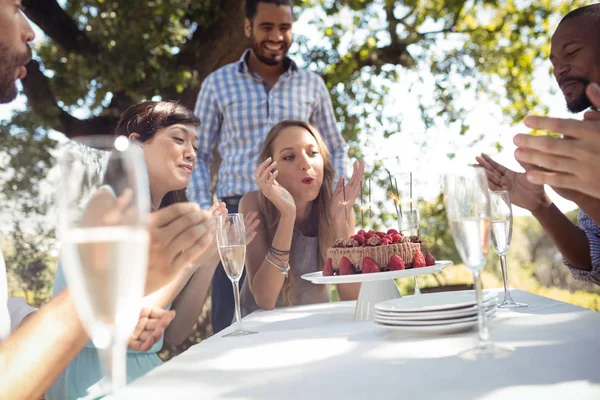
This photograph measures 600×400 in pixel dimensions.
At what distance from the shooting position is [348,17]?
22.6 feet

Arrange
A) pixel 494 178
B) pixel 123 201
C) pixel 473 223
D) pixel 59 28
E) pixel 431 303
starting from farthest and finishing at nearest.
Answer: pixel 59 28, pixel 494 178, pixel 431 303, pixel 473 223, pixel 123 201

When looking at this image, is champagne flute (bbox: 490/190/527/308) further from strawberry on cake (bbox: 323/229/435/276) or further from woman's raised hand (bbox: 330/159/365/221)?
woman's raised hand (bbox: 330/159/365/221)

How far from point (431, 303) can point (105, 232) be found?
0.96 metres

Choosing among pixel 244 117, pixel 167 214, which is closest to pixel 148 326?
pixel 167 214

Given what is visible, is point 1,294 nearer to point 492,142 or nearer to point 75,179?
point 75,179

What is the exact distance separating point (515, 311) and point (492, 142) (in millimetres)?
5799

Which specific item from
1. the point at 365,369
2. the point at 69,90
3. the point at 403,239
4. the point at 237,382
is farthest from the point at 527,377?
the point at 69,90

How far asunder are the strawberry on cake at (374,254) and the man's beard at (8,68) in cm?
113

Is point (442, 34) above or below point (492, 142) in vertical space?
above

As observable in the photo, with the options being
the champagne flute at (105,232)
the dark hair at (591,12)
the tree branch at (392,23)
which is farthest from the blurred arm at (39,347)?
the tree branch at (392,23)

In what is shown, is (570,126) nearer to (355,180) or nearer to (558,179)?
(558,179)

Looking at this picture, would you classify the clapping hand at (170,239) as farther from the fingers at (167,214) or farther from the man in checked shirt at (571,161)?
the man in checked shirt at (571,161)

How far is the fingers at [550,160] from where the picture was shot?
1.03 m

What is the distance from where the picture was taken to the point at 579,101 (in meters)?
3.16
